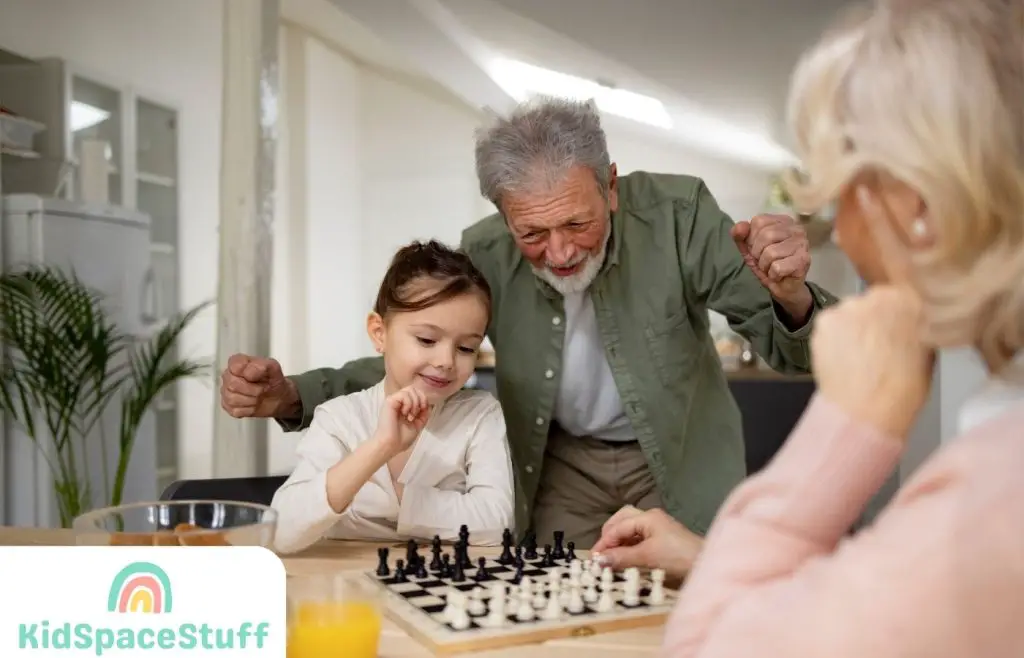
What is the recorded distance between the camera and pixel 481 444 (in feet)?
5.17

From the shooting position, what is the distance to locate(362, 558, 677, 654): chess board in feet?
2.98

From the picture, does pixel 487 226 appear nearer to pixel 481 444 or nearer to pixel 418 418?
pixel 481 444

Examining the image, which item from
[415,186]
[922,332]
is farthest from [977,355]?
[415,186]

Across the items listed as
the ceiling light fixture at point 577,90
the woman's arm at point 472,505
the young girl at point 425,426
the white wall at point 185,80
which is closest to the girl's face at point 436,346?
the young girl at point 425,426

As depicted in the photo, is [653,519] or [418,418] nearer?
[653,519]

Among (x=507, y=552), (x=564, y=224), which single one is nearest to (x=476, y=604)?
(x=507, y=552)

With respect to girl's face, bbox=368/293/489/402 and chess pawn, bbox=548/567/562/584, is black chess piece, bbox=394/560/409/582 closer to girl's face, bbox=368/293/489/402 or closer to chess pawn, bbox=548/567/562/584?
chess pawn, bbox=548/567/562/584

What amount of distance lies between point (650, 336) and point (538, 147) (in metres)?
0.47

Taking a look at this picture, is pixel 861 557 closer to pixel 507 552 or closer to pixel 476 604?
pixel 476 604

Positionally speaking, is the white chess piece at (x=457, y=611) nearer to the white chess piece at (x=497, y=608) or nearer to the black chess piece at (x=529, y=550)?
the white chess piece at (x=497, y=608)

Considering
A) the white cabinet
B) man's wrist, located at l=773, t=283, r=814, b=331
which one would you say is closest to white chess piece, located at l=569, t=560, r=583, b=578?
man's wrist, located at l=773, t=283, r=814, b=331

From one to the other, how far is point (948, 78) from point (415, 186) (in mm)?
7419

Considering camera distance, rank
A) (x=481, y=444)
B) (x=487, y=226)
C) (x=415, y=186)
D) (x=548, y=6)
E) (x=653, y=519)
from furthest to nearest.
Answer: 1. (x=415, y=186)
2. (x=548, y=6)
3. (x=487, y=226)
4. (x=481, y=444)
5. (x=653, y=519)

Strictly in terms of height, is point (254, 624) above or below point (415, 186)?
below
